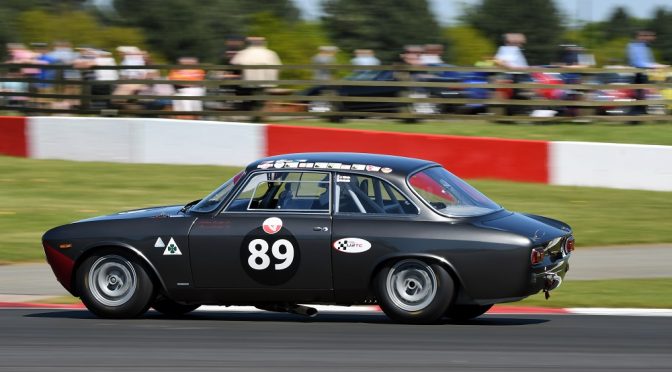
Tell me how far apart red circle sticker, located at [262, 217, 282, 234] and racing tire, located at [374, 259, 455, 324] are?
752 mm

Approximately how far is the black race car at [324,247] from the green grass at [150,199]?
3.77 meters

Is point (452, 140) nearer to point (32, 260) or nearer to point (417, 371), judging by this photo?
point (32, 260)

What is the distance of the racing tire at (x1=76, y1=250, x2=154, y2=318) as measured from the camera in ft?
26.4

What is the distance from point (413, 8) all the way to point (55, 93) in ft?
127

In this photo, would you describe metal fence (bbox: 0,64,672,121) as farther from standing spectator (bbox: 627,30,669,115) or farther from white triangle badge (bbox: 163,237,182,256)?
white triangle badge (bbox: 163,237,182,256)

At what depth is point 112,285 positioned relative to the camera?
8141 mm

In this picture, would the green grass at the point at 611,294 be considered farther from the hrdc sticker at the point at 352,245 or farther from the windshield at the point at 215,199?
the windshield at the point at 215,199

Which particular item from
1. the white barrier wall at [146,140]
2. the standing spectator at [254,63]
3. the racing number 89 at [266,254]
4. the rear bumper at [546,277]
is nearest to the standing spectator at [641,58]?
the standing spectator at [254,63]

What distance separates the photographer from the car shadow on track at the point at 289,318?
26.5 ft

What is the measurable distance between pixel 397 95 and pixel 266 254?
11.9 meters

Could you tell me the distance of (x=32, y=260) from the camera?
37.7 ft

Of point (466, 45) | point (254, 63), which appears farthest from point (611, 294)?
point (466, 45)

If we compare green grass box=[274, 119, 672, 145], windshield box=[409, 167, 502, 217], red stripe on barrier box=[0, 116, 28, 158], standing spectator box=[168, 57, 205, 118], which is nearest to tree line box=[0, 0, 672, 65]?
standing spectator box=[168, 57, 205, 118]

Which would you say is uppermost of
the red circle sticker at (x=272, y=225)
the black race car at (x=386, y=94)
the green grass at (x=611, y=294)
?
the black race car at (x=386, y=94)
